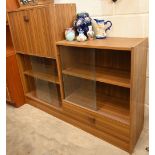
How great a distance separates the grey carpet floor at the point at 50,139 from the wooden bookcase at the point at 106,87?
0.08 metres

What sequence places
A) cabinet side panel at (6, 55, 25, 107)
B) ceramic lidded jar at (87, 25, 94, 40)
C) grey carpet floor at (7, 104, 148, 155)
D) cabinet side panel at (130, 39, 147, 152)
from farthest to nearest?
cabinet side panel at (6, 55, 25, 107), ceramic lidded jar at (87, 25, 94, 40), grey carpet floor at (7, 104, 148, 155), cabinet side panel at (130, 39, 147, 152)

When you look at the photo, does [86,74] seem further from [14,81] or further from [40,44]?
[14,81]

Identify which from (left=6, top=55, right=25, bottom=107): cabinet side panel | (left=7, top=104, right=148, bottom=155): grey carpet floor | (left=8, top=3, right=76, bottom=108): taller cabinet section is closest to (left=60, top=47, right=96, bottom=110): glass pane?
(left=8, top=3, right=76, bottom=108): taller cabinet section

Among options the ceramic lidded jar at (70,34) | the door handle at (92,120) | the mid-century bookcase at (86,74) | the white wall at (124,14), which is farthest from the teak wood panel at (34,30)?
the door handle at (92,120)

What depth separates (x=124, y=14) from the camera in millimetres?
1400

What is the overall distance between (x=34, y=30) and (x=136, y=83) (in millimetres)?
1048

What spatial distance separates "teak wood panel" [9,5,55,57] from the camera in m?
1.50

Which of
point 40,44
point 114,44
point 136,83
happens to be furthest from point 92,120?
point 40,44

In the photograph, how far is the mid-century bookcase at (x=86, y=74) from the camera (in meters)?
1.32

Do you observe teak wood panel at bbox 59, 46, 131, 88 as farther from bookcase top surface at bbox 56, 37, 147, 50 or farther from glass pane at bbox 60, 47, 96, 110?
bookcase top surface at bbox 56, 37, 147, 50

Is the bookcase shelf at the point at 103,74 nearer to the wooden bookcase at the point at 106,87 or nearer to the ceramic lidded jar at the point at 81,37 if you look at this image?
the wooden bookcase at the point at 106,87

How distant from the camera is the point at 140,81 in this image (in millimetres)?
1312

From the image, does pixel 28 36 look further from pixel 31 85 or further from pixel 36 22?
pixel 31 85
